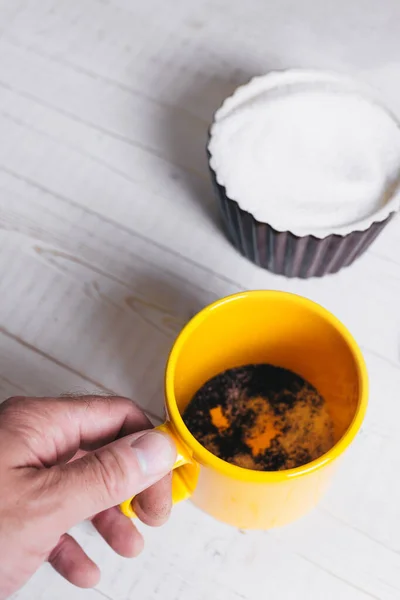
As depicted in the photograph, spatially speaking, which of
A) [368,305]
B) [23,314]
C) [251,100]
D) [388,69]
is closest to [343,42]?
[388,69]

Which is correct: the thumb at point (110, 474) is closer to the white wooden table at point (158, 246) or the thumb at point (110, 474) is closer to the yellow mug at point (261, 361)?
the yellow mug at point (261, 361)

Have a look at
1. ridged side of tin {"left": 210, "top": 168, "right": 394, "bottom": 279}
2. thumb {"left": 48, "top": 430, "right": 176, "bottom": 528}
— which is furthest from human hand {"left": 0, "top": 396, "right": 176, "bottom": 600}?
ridged side of tin {"left": 210, "top": 168, "right": 394, "bottom": 279}

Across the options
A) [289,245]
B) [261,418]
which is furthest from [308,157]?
[261,418]

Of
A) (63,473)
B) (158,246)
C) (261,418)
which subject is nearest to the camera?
(63,473)

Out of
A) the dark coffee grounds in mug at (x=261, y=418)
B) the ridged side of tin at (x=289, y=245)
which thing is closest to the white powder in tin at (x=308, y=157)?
the ridged side of tin at (x=289, y=245)

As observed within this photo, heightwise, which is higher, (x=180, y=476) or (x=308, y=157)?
(x=308, y=157)

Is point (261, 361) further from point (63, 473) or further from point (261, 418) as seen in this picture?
point (63, 473)

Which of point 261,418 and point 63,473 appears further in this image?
point 261,418
